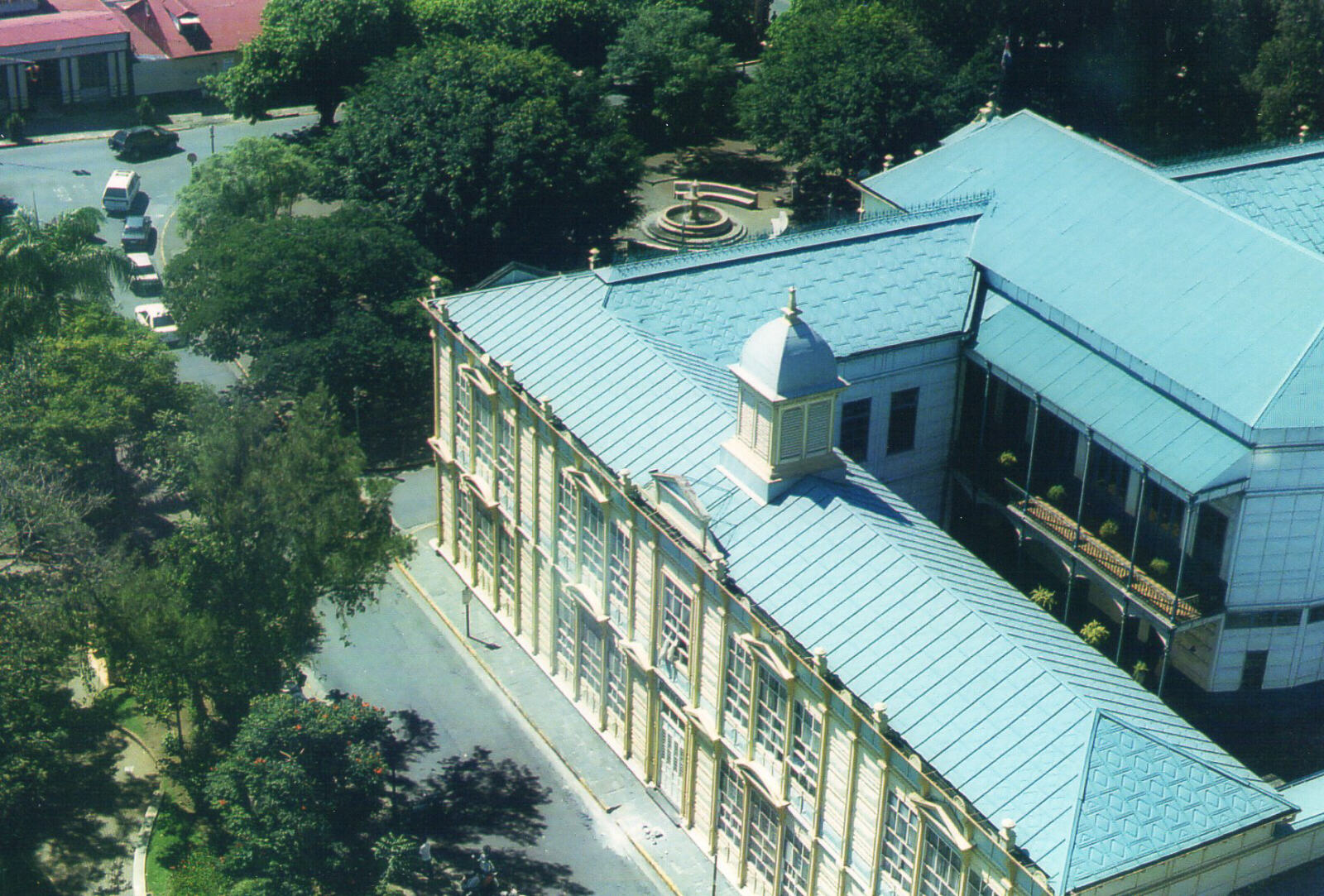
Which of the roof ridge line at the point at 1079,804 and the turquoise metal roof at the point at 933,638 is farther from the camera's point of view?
the turquoise metal roof at the point at 933,638

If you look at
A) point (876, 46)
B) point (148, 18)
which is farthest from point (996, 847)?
point (148, 18)

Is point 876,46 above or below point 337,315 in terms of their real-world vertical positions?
above

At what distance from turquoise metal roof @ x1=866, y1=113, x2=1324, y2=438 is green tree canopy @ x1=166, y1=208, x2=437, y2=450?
89.4 feet

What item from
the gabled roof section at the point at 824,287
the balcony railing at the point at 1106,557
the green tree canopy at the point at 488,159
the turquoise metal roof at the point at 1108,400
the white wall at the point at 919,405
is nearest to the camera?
the turquoise metal roof at the point at 1108,400

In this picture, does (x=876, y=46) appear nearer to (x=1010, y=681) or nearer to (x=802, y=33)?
(x=802, y=33)

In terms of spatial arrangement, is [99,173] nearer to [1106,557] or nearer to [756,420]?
[756,420]

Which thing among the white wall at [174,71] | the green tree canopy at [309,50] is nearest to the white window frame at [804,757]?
the green tree canopy at [309,50]

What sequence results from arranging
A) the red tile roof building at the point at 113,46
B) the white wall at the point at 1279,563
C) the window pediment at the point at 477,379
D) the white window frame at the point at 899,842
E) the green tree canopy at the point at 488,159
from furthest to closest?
the red tile roof building at the point at 113,46, the green tree canopy at the point at 488,159, the window pediment at the point at 477,379, the white wall at the point at 1279,563, the white window frame at the point at 899,842

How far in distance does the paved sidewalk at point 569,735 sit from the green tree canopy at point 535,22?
163 feet

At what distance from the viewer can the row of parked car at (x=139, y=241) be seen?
98.8m

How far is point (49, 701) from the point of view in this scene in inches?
2468

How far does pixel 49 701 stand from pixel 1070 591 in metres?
39.1

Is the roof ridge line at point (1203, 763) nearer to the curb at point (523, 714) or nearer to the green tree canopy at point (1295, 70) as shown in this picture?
the curb at point (523, 714)

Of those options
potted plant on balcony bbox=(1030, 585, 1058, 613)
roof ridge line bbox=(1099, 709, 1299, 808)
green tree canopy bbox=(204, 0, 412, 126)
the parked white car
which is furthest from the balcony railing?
green tree canopy bbox=(204, 0, 412, 126)
